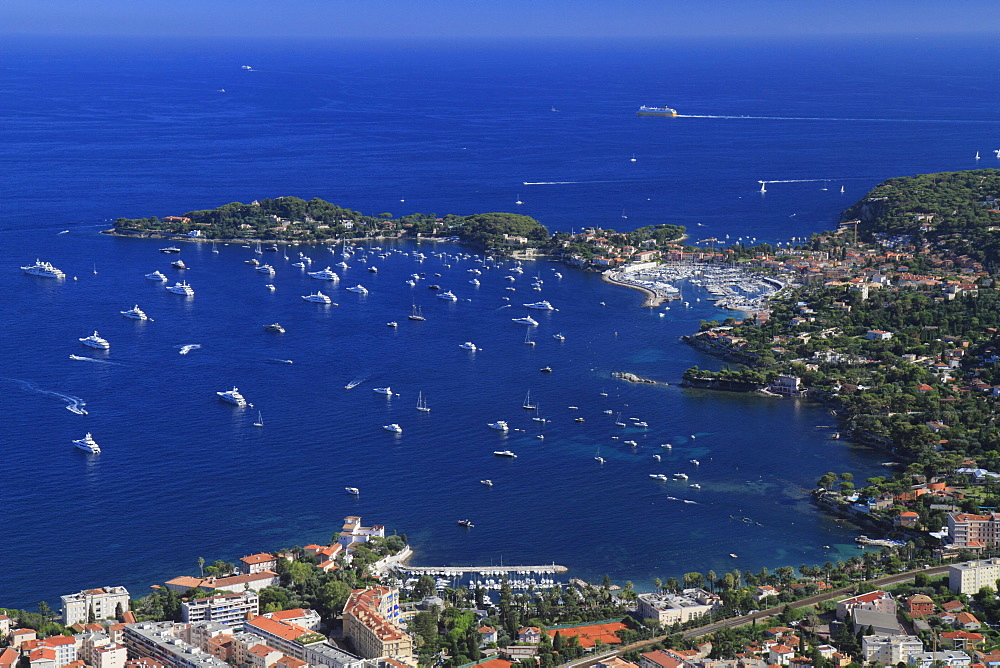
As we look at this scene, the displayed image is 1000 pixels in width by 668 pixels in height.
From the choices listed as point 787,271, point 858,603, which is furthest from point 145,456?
point 787,271

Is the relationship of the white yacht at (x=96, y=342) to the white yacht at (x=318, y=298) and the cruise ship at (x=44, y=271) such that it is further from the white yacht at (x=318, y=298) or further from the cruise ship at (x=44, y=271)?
the cruise ship at (x=44, y=271)

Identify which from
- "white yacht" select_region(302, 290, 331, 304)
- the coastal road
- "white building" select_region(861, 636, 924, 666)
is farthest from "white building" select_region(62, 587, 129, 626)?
"white yacht" select_region(302, 290, 331, 304)

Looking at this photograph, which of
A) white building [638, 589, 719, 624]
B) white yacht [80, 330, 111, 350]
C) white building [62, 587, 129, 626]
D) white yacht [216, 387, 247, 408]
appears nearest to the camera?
white building [62, 587, 129, 626]

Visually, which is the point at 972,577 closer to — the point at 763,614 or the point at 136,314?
the point at 763,614

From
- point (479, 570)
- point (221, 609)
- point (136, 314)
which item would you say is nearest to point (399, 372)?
point (136, 314)

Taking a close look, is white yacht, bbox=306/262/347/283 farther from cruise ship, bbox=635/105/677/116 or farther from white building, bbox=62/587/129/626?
cruise ship, bbox=635/105/677/116

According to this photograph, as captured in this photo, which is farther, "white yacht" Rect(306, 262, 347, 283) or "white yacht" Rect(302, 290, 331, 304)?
"white yacht" Rect(306, 262, 347, 283)

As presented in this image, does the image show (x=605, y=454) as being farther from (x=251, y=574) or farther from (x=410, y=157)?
(x=410, y=157)
